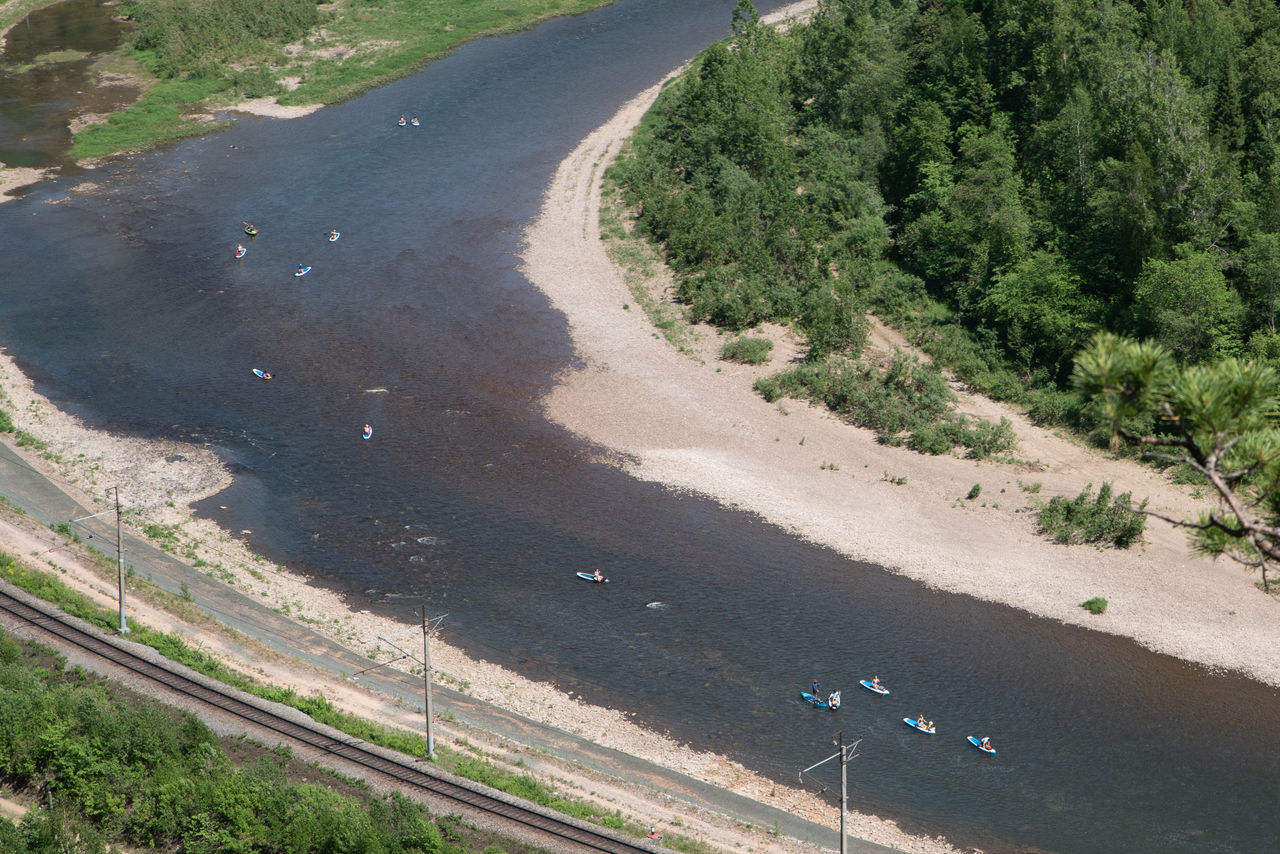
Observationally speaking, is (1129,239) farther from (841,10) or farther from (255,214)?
(255,214)

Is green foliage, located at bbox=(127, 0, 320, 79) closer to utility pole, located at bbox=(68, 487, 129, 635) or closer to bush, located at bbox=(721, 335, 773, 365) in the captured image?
bush, located at bbox=(721, 335, 773, 365)

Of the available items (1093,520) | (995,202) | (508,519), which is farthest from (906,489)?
(995,202)

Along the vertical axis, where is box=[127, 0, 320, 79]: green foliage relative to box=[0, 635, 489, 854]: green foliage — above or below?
above

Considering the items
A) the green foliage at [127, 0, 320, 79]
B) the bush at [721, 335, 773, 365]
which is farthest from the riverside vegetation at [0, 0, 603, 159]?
the bush at [721, 335, 773, 365]

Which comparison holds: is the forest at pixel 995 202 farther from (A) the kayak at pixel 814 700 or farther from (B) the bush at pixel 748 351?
(A) the kayak at pixel 814 700

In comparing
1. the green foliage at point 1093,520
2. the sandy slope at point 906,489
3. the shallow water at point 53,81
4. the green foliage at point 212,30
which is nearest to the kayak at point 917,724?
the sandy slope at point 906,489

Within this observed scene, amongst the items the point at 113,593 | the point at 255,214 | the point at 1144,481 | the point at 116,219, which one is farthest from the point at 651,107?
the point at 113,593
